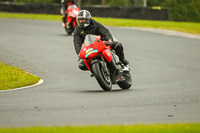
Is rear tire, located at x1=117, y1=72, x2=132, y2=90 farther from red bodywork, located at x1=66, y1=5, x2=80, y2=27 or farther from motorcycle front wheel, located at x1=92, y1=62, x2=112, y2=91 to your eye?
red bodywork, located at x1=66, y1=5, x2=80, y2=27

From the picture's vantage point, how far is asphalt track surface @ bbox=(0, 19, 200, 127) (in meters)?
7.36

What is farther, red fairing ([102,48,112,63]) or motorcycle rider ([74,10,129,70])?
motorcycle rider ([74,10,129,70])

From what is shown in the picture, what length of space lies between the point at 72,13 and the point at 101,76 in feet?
47.5

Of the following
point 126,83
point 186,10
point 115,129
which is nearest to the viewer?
point 115,129

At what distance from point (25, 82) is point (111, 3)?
5587 cm

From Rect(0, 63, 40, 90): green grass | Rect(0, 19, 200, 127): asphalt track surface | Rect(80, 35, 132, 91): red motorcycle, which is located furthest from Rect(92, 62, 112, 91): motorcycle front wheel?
Rect(0, 63, 40, 90): green grass

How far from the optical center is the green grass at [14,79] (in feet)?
40.5

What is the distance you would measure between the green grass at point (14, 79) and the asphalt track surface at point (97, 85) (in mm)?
512

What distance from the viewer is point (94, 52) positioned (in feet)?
34.8

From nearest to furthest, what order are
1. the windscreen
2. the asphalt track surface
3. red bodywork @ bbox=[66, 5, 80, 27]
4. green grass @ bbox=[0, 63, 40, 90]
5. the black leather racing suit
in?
the asphalt track surface → the windscreen → the black leather racing suit → green grass @ bbox=[0, 63, 40, 90] → red bodywork @ bbox=[66, 5, 80, 27]

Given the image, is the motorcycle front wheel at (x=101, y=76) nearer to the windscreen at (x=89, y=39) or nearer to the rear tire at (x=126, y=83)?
the windscreen at (x=89, y=39)

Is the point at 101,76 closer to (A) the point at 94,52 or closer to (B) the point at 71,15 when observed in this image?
(A) the point at 94,52

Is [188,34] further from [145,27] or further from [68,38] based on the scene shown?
[68,38]

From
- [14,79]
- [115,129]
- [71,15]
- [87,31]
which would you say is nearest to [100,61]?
[87,31]
